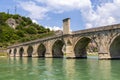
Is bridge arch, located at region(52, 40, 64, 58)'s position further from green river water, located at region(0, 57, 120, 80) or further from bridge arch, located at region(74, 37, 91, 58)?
green river water, located at region(0, 57, 120, 80)

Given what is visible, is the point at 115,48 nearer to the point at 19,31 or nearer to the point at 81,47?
the point at 81,47

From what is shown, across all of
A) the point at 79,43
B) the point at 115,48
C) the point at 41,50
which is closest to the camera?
the point at 115,48

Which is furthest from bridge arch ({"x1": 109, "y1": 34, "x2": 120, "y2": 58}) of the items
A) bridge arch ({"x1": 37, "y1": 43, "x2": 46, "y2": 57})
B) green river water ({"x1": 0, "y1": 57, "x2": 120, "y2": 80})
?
bridge arch ({"x1": 37, "y1": 43, "x2": 46, "y2": 57})

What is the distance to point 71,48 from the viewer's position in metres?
50.8

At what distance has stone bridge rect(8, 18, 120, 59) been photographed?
4028 cm

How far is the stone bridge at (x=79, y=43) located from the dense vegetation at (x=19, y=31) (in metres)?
31.9

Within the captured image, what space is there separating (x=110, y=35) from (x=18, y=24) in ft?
328

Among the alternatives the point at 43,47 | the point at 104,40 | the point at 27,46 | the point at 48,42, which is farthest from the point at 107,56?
the point at 27,46

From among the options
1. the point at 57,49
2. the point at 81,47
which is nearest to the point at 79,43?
the point at 81,47

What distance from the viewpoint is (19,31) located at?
121 metres

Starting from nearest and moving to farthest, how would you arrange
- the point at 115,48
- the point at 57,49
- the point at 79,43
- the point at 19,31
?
the point at 115,48 → the point at 79,43 → the point at 57,49 → the point at 19,31

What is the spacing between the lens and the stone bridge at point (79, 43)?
40.3 meters

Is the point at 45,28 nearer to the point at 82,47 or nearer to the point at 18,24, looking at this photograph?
the point at 18,24

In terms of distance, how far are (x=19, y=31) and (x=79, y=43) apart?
74.9m
